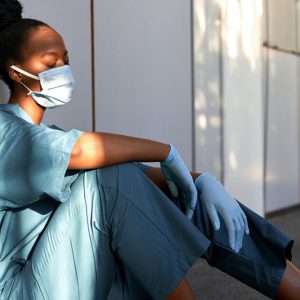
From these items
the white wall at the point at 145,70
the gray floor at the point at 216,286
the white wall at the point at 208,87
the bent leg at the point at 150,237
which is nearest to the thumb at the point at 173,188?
the bent leg at the point at 150,237

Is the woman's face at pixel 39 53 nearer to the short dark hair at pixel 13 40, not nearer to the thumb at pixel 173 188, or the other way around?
the short dark hair at pixel 13 40

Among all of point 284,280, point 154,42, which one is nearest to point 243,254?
point 284,280

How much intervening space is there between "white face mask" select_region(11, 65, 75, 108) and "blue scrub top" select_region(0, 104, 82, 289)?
219mm

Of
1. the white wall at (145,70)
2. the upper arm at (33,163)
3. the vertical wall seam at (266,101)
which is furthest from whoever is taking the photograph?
the vertical wall seam at (266,101)

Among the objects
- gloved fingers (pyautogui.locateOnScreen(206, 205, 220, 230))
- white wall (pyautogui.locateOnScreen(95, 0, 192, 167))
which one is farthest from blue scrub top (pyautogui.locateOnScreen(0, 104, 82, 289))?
white wall (pyautogui.locateOnScreen(95, 0, 192, 167))

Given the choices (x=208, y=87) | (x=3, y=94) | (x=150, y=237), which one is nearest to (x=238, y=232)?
(x=150, y=237)

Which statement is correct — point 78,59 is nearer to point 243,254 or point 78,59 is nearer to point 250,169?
point 243,254

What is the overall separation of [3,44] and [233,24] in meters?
2.54

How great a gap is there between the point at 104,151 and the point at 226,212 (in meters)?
0.43

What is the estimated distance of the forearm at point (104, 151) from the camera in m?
1.33

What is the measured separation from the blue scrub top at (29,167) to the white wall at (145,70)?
1.40 meters

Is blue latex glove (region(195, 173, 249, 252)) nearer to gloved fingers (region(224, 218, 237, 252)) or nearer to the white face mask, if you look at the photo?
gloved fingers (region(224, 218, 237, 252))

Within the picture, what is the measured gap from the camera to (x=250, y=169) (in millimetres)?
4062

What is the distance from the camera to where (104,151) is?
52.9 inches
